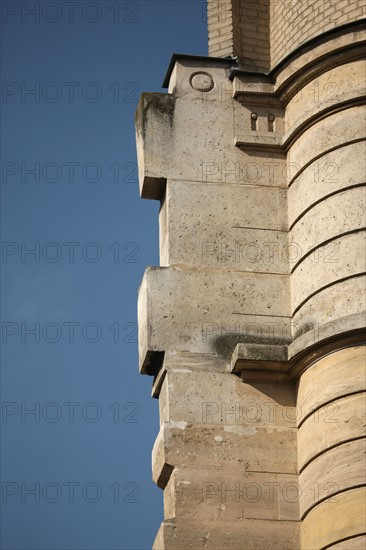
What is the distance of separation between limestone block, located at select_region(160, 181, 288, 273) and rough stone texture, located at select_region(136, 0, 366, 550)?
0.05 feet

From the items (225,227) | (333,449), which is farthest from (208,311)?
(333,449)

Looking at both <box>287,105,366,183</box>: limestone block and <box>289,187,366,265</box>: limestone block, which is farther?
<box>287,105,366,183</box>: limestone block

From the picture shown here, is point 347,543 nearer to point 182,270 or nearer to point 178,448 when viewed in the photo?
point 178,448

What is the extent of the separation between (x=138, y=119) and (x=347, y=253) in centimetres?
275

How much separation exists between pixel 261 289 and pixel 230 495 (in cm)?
215

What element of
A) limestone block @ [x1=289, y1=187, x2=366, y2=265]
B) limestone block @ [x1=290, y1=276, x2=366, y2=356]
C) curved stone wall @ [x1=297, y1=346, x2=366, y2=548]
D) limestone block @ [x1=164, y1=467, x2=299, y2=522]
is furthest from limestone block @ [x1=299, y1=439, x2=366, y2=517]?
limestone block @ [x1=289, y1=187, x2=366, y2=265]

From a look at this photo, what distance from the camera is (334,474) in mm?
15555

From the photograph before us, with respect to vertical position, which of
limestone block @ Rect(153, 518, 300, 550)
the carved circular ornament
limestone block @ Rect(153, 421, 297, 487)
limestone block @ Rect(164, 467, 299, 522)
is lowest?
limestone block @ Rect(153, 518, 300, 550)

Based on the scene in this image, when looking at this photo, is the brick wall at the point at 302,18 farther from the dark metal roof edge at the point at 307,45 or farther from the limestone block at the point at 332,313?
the limestone block at the point at 332,313

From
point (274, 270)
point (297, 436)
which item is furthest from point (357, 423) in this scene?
point (274, 270)

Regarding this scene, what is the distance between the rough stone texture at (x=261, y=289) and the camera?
15828 millimetres

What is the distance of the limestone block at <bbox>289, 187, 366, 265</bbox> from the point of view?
16344 mm

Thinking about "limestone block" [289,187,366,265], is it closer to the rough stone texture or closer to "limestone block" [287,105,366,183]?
the rough stone texture

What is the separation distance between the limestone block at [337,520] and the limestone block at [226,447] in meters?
0.71
